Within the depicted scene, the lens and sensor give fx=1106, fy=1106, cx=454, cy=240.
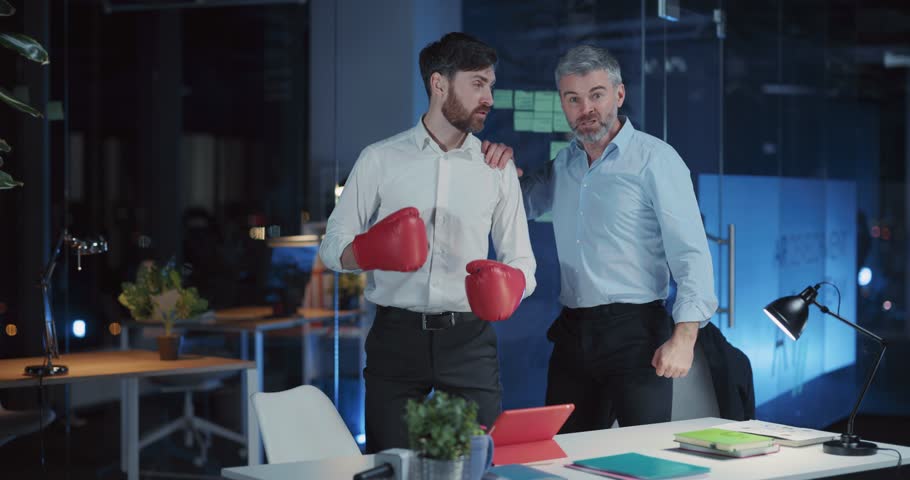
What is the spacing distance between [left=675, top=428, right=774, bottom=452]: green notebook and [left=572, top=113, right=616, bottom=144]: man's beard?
110cm

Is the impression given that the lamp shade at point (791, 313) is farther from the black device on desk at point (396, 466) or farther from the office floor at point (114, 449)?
the office floor at point (114, 449)

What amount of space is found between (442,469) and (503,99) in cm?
281

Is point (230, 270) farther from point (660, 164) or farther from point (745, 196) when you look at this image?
point (660, 164)

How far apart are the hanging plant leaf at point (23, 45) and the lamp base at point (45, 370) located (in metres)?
1.36

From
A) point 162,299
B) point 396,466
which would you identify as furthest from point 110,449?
point 396,466

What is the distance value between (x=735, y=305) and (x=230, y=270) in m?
2.89

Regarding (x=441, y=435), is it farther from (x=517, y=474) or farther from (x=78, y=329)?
(x=78, y=329)

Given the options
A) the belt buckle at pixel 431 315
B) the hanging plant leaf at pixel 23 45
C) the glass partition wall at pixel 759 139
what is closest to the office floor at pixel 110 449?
the hanging plant leaf at pixel 23 45

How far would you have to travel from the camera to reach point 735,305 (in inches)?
233

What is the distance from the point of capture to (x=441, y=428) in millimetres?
2166

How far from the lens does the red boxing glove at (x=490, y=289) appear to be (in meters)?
3.14

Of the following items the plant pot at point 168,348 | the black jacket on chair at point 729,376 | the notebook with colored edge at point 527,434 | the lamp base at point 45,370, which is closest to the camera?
the notebook with colored edge at point 527,434

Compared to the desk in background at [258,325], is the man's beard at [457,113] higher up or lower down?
higher up

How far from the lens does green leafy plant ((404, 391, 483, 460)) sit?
2.16 metres
